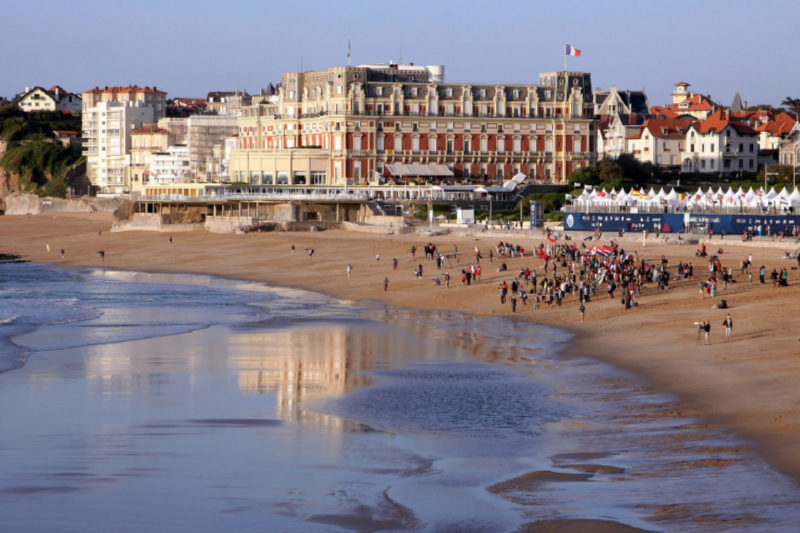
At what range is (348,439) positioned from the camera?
21.8 m

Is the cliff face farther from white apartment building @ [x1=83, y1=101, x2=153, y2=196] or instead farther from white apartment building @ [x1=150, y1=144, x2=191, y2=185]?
white apartment building @ [x1=150, y1=144, x2=191, y2=185]

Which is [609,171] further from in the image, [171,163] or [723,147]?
[171,163]

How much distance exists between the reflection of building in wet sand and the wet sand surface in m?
0.13

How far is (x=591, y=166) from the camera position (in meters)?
97.8

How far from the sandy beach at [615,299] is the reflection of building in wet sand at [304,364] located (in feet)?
25.5

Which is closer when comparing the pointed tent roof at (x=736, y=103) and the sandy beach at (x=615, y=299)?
the sandy beach at (x=615, y=299)

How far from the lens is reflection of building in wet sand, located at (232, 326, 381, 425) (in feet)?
88.6

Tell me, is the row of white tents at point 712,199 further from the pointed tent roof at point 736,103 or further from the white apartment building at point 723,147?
the pointed tent roof at point 736,103

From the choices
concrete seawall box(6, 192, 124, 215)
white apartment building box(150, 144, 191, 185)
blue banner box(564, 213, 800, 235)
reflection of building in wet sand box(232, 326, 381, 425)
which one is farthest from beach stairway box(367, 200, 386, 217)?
white apartment building box(150, 144, 191, 185)

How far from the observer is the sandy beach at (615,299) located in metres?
24.1

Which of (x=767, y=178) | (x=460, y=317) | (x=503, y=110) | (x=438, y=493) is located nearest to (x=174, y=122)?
(x=503, y=110)

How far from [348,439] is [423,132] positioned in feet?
261

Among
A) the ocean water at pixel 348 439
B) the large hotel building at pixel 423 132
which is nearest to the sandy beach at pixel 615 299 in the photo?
the ocean water at pixel 348 439

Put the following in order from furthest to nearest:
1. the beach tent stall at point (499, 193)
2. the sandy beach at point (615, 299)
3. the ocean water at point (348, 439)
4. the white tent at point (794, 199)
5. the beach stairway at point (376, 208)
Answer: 1. the beach tent stall at point (499, 193)
2. the beach stairway at point (376, 208)
3. the white tent at point (794, 199)
4. the sandy beach at point (615, 299)
5. the ocean water at point (348, 439)
